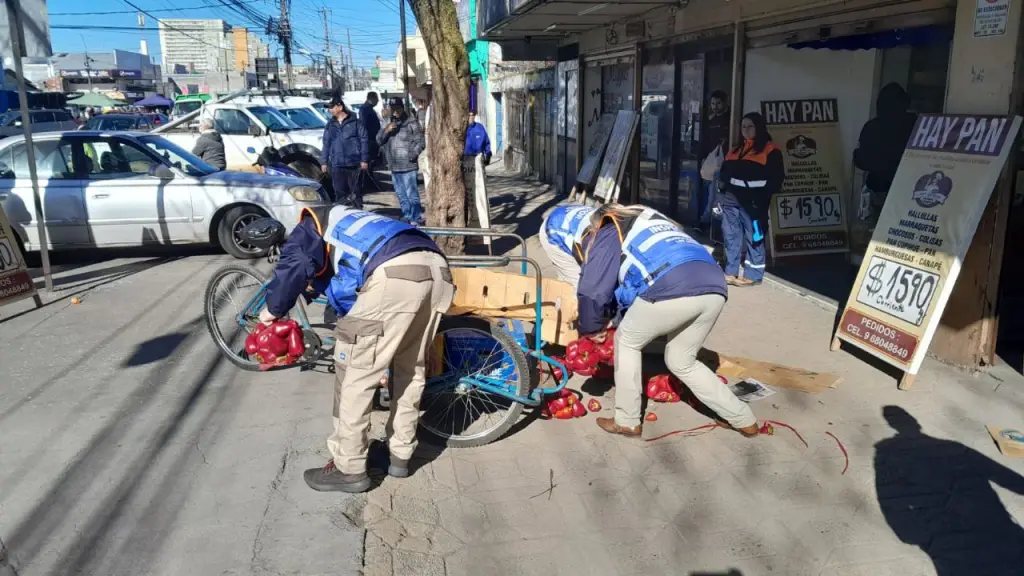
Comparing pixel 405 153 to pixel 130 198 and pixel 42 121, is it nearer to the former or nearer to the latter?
pixel 130 198

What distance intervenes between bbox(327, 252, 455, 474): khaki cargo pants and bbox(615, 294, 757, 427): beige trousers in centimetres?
106

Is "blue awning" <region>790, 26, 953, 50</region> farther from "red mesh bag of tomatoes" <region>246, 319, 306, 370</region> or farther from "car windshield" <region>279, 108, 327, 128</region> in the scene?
"car windshield" <region>279, 108, 327, 128</region>

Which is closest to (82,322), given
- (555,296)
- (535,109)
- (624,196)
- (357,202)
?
(555,296)

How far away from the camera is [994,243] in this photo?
17.5ft

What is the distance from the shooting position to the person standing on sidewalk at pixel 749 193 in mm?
8016

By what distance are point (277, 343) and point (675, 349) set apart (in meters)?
2.37

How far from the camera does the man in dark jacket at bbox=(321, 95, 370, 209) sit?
11852mm

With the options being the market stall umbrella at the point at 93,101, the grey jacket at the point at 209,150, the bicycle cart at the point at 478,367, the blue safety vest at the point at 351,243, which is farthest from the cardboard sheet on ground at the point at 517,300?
the market stall umbrella at the point at 93,101

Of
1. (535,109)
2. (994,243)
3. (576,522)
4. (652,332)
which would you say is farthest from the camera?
(535,109)

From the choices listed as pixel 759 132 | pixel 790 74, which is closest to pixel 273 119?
pixel 790 74

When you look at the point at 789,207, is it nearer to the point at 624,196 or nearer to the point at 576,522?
the point at 624,196

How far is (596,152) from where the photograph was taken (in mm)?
12906

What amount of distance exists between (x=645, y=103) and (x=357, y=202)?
449cm

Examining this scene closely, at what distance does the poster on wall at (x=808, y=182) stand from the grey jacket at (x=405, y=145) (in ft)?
15.3
